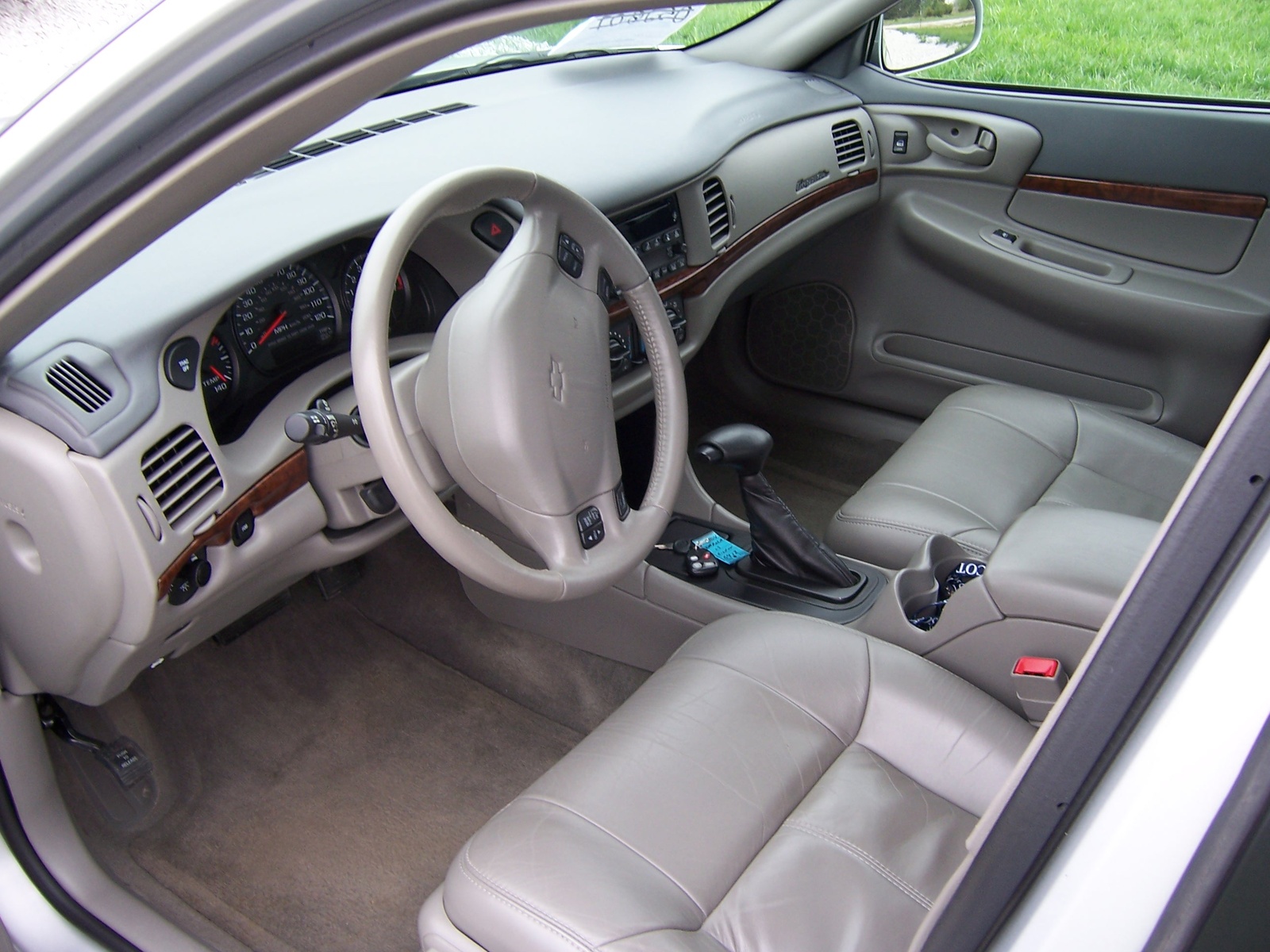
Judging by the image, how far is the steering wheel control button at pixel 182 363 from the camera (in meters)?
1.26

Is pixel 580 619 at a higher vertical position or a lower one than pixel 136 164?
lower

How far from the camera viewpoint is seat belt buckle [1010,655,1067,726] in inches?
52.4

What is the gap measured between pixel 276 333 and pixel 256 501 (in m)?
0.25

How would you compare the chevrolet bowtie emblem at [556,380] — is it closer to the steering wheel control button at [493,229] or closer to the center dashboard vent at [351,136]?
the steering wheel control button at [493,229]

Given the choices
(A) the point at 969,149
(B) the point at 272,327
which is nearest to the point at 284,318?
(B) the point at 272,327

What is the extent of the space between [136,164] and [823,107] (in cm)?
195

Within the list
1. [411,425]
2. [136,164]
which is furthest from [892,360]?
[136,164]

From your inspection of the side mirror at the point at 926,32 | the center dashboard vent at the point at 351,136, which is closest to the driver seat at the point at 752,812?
the center dashboard vent at the point at 351,136

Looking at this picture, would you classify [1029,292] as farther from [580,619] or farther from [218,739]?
[218,739]

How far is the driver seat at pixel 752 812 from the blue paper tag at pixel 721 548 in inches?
18.3

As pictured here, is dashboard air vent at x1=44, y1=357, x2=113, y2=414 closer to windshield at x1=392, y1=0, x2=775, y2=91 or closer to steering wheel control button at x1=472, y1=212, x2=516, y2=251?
steering wheel control button at x1=472, y1=212, x2=516, y2=251

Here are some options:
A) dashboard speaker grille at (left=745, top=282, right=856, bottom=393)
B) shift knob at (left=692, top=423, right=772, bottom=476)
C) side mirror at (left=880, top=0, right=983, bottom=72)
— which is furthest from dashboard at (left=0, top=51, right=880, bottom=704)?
side mirror at (left=880, top=0, right=983, bottom=72)

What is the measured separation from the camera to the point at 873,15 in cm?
253

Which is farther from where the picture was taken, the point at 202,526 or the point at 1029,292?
the point at 1029,292
